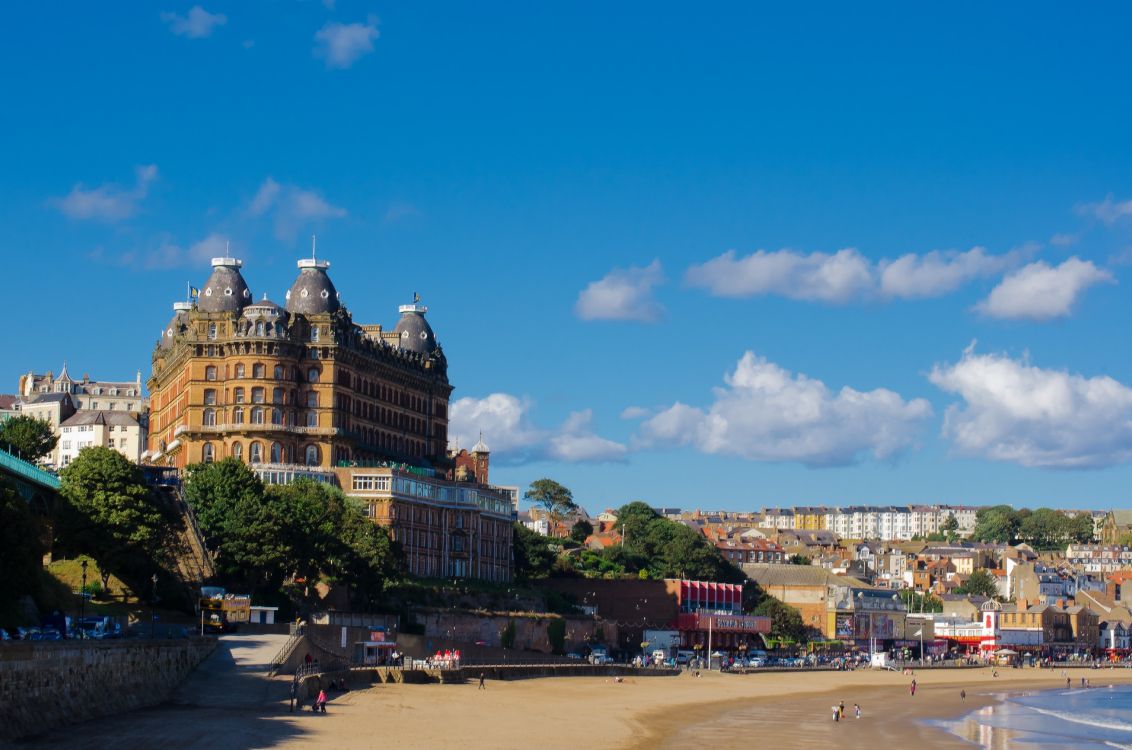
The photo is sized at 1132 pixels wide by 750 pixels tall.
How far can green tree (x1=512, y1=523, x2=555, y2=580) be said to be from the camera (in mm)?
144500

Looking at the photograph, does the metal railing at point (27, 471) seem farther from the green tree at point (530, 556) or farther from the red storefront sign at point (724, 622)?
the red storefront sign at point (724, 622)

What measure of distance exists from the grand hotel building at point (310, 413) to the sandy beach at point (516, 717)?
895 inches

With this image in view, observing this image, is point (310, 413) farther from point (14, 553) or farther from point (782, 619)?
point (14, 553)

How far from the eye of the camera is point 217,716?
2387 inches

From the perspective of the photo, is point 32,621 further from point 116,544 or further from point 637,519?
point 637,519

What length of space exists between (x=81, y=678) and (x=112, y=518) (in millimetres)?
27355

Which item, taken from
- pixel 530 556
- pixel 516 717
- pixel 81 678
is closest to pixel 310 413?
pixel 530 556

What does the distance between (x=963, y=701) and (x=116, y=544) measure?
2241 inches

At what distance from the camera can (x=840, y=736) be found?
247ft

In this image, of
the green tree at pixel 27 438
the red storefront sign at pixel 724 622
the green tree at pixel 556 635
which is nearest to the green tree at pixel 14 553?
the green tree at pixel 27 438

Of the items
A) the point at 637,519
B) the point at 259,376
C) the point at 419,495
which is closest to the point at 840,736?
the point at 419,495

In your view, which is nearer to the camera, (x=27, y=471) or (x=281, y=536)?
(x=27, y=471)

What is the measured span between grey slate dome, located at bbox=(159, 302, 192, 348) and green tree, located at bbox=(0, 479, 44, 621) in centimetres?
7509

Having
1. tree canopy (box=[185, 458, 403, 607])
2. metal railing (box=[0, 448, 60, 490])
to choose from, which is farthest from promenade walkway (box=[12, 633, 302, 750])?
tree canopy (box=[185, 458, 403, 607])
